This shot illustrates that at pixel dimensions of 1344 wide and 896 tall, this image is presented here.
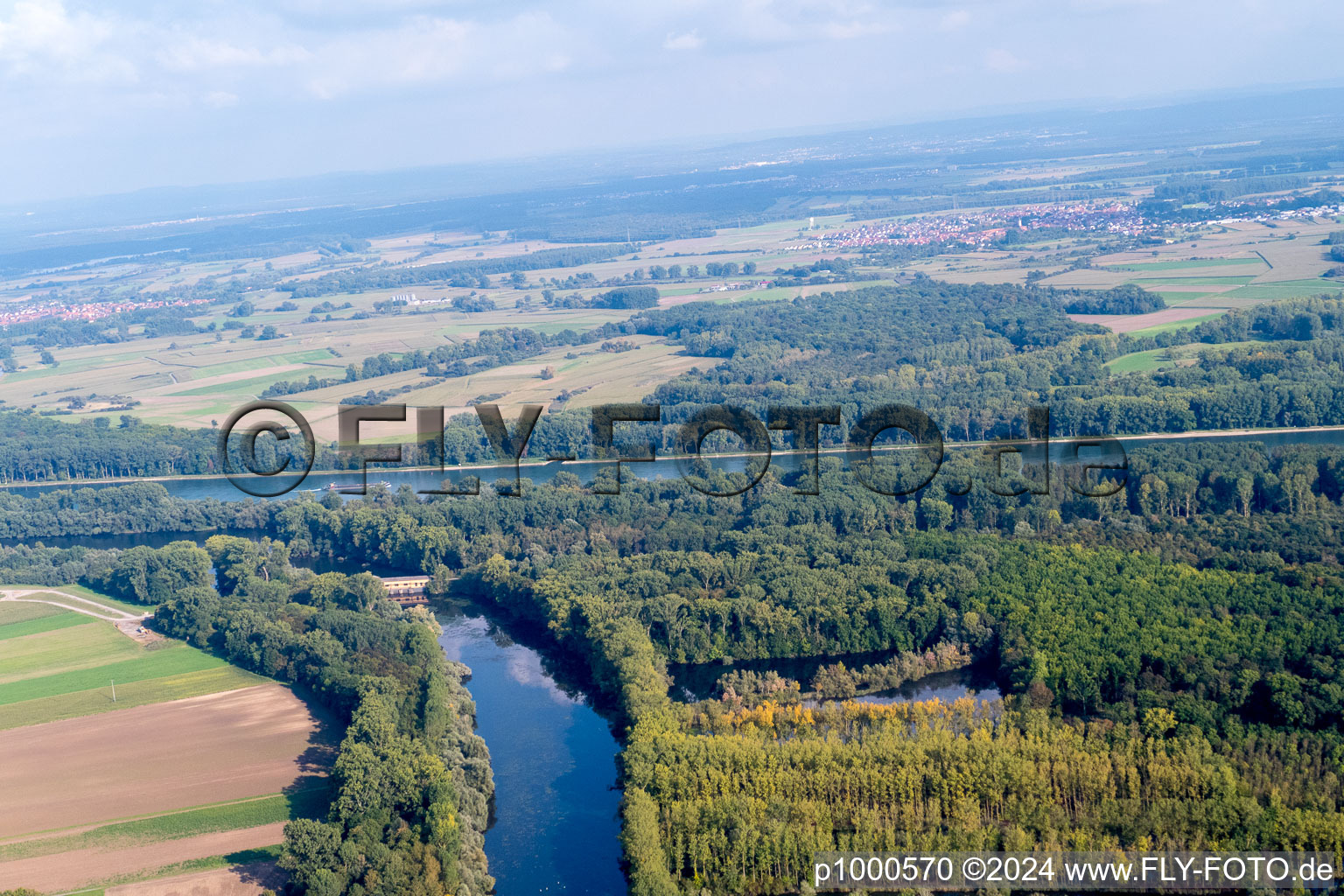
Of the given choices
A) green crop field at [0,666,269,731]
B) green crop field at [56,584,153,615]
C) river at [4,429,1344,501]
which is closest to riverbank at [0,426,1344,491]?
river at [4,429,1344,501]

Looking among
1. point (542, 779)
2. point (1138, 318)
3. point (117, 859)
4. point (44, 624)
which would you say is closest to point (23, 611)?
point (44, 624)

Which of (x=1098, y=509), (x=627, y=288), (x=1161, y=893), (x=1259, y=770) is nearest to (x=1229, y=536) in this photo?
(x=1098, y=509)

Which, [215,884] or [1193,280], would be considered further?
[1193,280]

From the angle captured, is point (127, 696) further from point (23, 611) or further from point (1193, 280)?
point (1193, 280)

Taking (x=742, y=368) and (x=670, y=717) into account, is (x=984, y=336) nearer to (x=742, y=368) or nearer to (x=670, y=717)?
(x=742, y=368)

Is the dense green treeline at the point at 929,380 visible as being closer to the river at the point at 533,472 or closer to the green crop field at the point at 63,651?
the river at the point at 533,472

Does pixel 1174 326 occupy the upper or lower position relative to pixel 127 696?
upper
